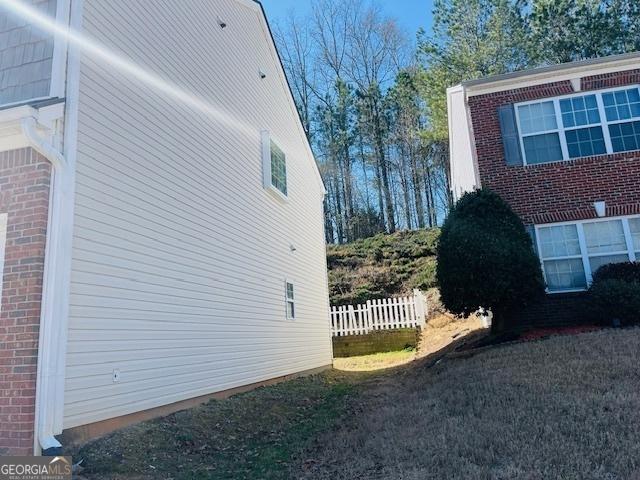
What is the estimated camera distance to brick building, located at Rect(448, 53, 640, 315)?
1122 cm

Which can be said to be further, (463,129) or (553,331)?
(463,129)

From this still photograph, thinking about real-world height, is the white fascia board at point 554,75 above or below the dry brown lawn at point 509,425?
above

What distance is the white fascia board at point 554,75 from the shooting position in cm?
1161

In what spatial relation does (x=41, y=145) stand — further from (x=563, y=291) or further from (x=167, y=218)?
Answer: (x=563, y=291)

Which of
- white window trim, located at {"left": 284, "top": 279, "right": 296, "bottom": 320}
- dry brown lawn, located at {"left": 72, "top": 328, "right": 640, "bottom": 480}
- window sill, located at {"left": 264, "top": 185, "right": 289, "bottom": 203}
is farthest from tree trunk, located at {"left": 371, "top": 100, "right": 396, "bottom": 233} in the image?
dry brown lawn, located at {"left": 72, "top": 328, "right": 640, "bottom": 480}

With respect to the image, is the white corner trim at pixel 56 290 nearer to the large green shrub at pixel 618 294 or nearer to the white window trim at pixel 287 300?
the white window trim at pixel 287 300

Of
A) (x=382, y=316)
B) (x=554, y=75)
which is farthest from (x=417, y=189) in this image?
(x=554, y=75)

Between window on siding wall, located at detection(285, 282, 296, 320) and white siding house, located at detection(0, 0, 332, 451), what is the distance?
0.06 meters

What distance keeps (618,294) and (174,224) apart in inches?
329

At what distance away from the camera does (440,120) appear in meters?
26.3

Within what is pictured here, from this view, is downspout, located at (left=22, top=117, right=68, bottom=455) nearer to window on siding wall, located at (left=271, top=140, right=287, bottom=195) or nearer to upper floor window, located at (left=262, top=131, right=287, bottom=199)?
upper floor window, located at (left=262, top=131, right=287, bottom=199)

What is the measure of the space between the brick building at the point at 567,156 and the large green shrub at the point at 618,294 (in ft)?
2.36

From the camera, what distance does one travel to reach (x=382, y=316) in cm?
1733

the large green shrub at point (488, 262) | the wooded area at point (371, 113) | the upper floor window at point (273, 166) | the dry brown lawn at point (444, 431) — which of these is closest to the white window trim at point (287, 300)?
the upper floor window at point (273, 166)
